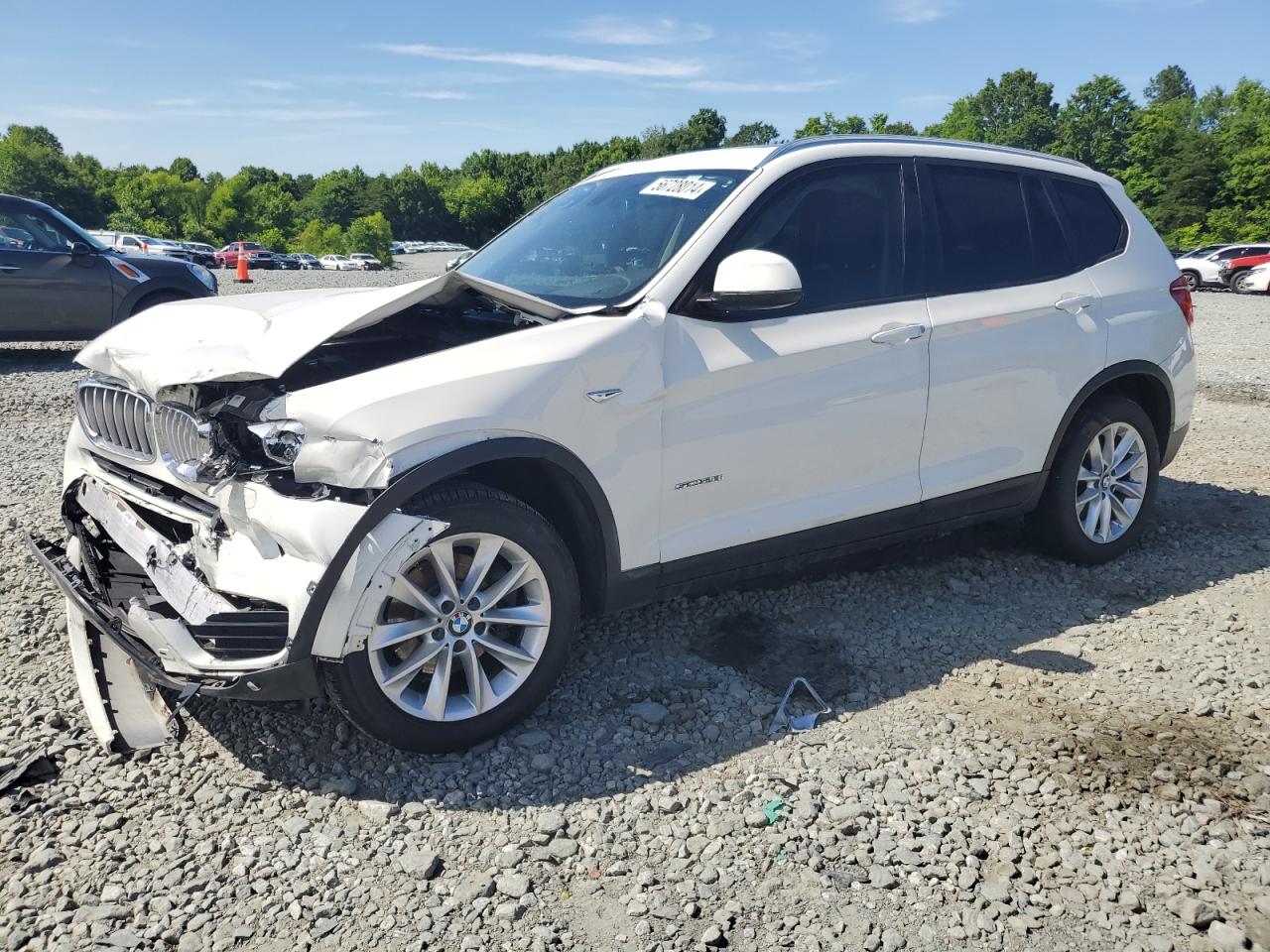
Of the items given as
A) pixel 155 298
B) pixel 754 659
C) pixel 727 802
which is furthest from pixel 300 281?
pixel 727 802

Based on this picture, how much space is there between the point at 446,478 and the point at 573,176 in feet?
409

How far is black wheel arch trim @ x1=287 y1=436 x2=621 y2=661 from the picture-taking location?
2.90 m

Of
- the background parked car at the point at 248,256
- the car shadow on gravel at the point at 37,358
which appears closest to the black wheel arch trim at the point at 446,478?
the car shadow on gravel at the point at 37,358

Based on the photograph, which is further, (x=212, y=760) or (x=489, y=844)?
(x=212, y=760)

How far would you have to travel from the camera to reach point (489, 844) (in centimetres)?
291

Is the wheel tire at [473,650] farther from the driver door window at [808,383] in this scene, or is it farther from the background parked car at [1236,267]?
the background parked car at [1236,267]

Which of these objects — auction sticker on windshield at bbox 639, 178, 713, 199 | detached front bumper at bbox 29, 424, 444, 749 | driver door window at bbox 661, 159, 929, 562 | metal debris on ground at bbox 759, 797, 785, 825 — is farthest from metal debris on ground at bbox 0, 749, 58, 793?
auction sticker on windshield at bbox 639, 178, 713, 199

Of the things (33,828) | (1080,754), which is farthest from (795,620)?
(33,828)

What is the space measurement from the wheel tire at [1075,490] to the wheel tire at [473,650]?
275 centimetres

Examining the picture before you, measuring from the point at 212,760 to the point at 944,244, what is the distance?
11.7 feet

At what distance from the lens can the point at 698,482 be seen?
3633mm

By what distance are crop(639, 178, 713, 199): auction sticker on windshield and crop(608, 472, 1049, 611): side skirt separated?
1.45 m

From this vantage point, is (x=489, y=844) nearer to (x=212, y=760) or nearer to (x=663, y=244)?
(x=212, y=760)

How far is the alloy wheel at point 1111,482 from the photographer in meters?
5.02
